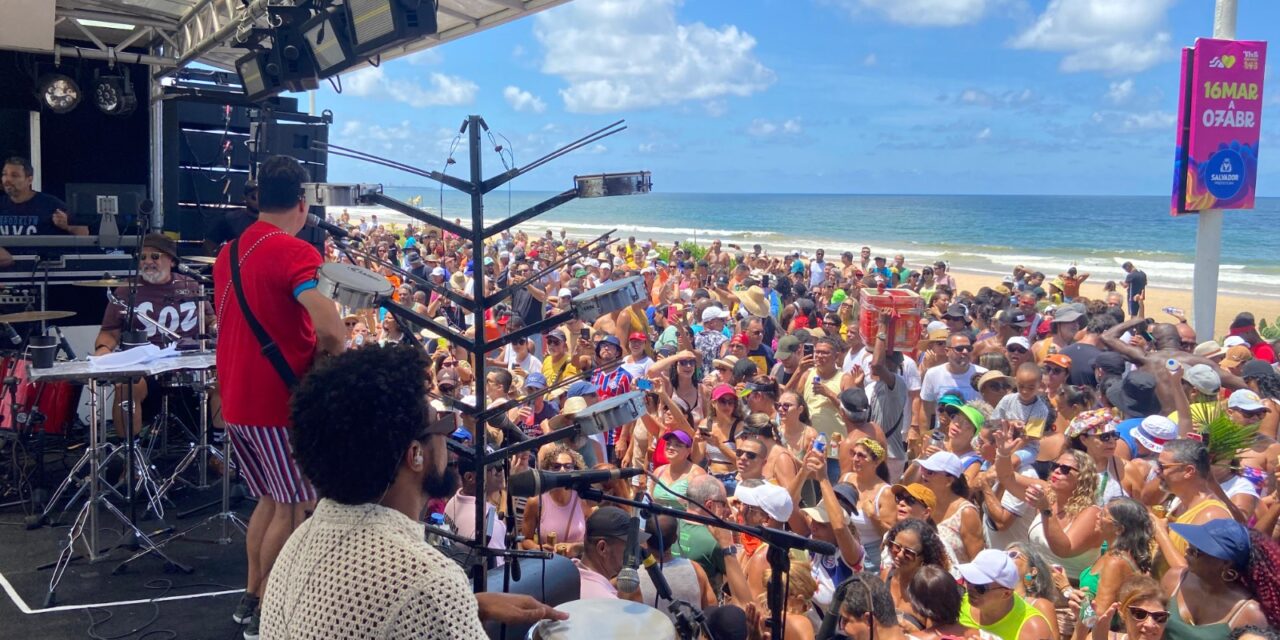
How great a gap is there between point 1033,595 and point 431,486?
3.17m

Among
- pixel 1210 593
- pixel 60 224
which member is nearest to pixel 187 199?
pixel 60 224

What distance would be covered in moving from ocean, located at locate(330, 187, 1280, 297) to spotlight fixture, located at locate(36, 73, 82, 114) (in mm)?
6982

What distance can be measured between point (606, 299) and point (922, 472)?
10.0 feet

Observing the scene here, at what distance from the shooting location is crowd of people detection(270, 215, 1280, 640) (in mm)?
3838

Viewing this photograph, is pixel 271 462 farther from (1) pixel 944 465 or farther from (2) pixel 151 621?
(1) pixel 944 465

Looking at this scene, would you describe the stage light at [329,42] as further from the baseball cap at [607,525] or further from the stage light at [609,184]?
the stage light at [609,184]

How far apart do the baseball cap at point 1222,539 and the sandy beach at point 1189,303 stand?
1791 cm

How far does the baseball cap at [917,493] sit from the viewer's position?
16.1 ft

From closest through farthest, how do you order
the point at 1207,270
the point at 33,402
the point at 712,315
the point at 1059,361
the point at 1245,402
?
the point at 1245,402 → the point at 33,402 → the point at 1059,361 → the point at 712,315 → the point at 1207,270

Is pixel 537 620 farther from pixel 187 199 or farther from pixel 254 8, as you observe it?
pixel 187 199

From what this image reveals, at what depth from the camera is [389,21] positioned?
5.08 meters

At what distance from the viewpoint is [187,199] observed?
9.21 m

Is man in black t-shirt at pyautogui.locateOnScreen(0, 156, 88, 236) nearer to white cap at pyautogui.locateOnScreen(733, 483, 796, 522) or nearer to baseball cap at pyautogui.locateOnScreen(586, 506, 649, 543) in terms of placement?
baseball cap at pyautogui.locateOnScreen(586, 506, 649, 543)

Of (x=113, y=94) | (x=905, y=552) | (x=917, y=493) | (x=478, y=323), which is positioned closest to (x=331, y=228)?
(x=478, y=323)
